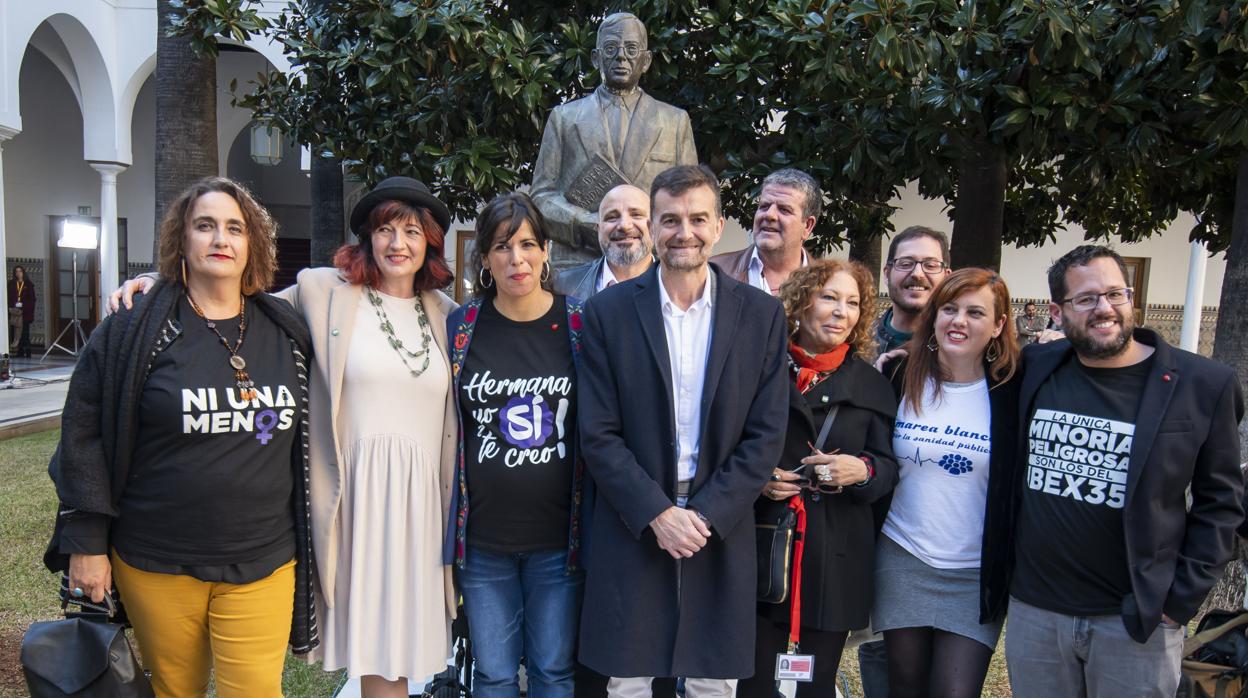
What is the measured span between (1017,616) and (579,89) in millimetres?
5336

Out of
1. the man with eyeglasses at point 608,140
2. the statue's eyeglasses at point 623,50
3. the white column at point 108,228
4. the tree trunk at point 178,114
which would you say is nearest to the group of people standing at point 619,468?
the man with eyeglasses at point 608,140

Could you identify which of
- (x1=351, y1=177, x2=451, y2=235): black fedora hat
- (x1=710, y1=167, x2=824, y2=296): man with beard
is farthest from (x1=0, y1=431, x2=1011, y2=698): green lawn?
(x1=351, y1=177, x2=451, y2=235): black fedora hat

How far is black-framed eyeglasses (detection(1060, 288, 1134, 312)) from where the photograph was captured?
7.79 ft

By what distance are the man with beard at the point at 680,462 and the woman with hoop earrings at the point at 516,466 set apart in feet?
0.43

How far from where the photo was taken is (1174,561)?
230cm

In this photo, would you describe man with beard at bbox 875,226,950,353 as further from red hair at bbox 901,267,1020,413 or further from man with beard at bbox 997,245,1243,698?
man with beard at bbox 997,245,1243,698

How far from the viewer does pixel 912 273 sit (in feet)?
10.3

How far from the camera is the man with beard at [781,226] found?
10.6 feet

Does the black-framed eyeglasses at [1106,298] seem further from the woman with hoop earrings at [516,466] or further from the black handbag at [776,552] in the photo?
the woman with hoop earrings at [516,466]

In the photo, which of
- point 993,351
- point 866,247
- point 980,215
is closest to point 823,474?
point 993,351

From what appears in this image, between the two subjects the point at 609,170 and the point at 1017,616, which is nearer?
the point at 1017,616

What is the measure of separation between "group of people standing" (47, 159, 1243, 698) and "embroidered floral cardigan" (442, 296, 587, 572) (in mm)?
11

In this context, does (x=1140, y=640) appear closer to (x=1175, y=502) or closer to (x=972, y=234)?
(x=1175, y=502)

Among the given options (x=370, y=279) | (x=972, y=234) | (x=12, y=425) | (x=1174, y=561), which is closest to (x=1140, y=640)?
(x=1174, y=561)
